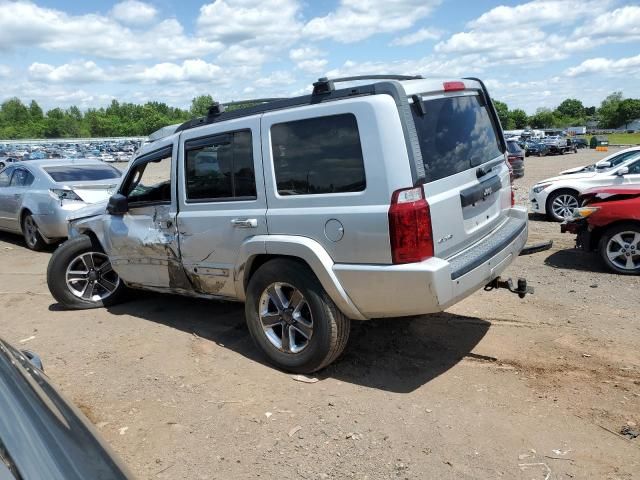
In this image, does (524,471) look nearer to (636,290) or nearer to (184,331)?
(184,331)

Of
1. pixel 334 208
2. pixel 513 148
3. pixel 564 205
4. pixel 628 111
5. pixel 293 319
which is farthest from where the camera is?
pixel 628 111

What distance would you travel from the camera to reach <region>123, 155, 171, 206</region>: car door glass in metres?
5.21

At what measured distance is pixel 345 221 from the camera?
377 cm

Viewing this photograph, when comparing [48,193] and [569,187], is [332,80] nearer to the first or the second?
[48,193]

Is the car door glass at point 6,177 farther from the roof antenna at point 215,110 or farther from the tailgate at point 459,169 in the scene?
the tailgate at point 459,169

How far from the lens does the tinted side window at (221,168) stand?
4422 millimetres

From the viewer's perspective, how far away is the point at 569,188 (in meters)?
10.9

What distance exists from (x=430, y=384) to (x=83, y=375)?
2.76 metres

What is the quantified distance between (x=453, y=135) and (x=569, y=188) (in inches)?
308

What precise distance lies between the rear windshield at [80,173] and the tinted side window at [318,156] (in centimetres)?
674

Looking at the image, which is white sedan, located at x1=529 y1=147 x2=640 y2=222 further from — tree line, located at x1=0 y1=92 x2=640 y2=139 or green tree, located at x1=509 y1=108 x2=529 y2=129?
green tree, located at x1=509 y1=108 x2=529 y2=129

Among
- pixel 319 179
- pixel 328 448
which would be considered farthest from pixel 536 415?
pixel 319 179

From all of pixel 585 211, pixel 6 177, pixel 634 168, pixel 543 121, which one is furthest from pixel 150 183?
pixel 543 121

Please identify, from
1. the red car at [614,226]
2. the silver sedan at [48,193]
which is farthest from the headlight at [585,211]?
the silver sedan at [48,193]
